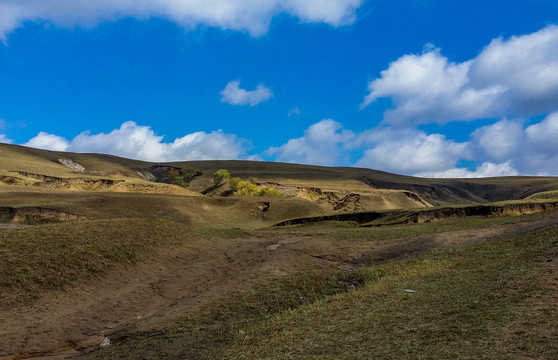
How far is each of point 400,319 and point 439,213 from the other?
39.3 metres

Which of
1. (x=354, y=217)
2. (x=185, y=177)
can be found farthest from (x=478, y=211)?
(x=185, y=177)

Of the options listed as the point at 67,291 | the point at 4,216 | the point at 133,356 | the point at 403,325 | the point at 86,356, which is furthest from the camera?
the point at 4,216

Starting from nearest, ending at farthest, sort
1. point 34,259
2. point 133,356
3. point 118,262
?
point 133,356
point 34,259
point 118,262

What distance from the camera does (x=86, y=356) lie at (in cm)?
1170

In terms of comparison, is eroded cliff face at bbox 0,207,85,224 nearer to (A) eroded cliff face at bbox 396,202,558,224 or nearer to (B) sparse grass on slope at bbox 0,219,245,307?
(B) sparse grass on slope at bbox 0,219,245,307

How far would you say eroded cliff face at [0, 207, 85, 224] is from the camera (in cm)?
4531

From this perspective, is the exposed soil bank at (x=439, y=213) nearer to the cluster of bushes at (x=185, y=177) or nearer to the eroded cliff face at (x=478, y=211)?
Answer: the eroded cliff face at (x=478, y=211)

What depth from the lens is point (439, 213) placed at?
46.3m

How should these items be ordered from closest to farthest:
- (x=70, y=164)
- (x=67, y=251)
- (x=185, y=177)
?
(x=67, y=251), (x=185, y=177), (x=70, y=164)

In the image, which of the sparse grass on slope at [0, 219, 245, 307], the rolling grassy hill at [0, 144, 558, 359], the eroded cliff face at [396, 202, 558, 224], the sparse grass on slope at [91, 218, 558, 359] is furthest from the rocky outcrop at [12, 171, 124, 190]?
the sparse grass on slope at [91, 218, 558, 359]

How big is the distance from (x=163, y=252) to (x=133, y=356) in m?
14.7

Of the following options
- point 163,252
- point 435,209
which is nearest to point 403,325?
point 163,252

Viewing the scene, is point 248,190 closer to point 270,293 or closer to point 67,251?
point 67,251

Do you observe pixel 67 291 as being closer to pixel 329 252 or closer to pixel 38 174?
pixel 329 252
